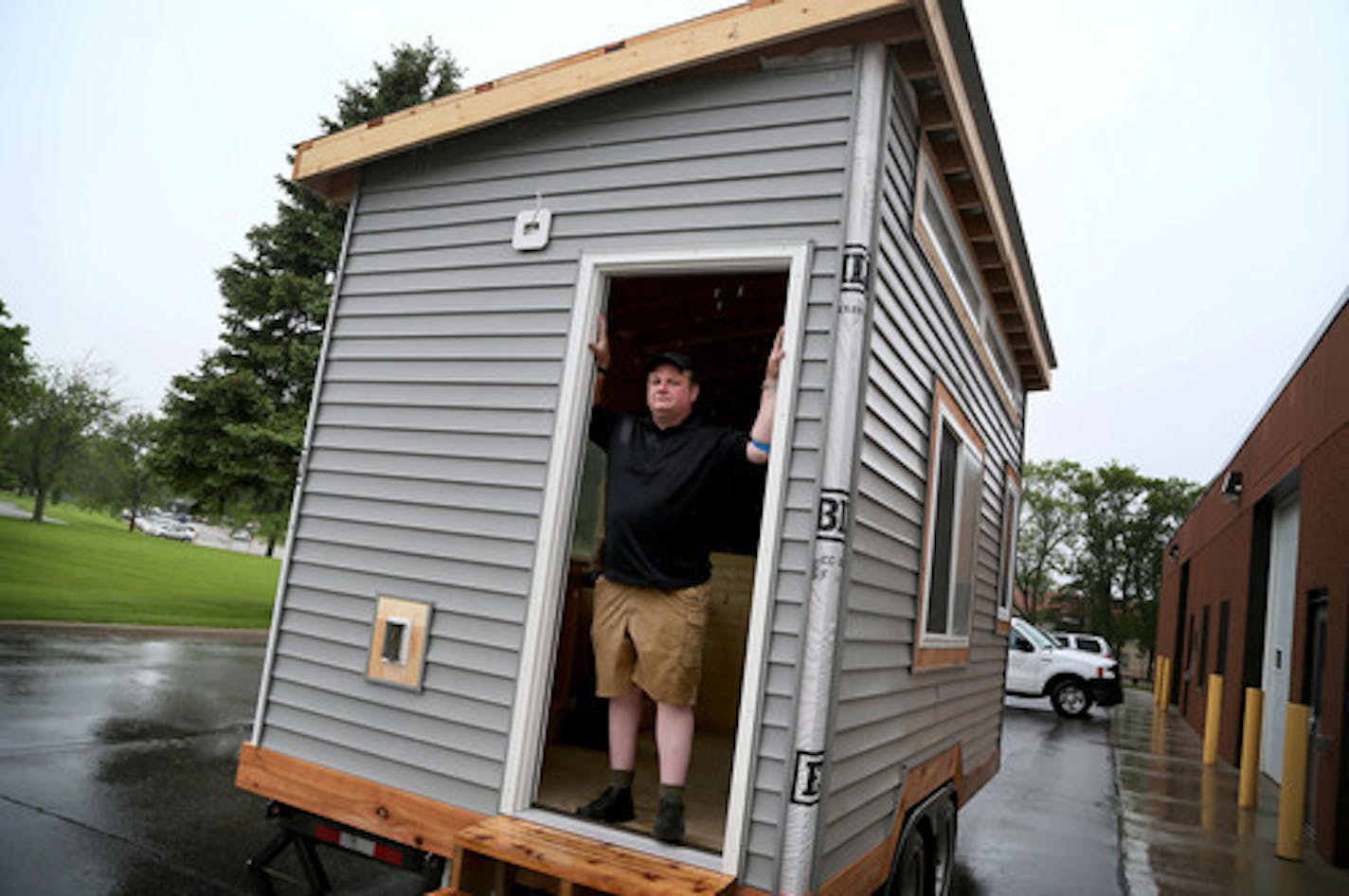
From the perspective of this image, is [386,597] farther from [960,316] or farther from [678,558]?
[960,316]

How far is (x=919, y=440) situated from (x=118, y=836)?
197 inches

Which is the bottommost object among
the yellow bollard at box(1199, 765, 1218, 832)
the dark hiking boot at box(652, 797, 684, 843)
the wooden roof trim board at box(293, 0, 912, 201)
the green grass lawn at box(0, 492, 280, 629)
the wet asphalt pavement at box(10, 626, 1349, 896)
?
the green grass lawn at box(0, 492, 280, 629)

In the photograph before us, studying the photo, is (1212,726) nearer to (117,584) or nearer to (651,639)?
(651,639)

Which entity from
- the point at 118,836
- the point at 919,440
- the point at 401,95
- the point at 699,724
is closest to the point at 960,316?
the point at 919,440

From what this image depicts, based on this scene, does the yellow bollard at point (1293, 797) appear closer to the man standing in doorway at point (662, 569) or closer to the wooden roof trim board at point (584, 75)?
the man standing in doorway at point (662, 569)

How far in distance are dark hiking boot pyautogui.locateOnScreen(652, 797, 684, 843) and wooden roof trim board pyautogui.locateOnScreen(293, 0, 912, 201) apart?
2.65m

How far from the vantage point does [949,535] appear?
4.79 meters

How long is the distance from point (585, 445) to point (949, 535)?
2334 millimetres

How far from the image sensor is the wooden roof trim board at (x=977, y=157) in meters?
3.07

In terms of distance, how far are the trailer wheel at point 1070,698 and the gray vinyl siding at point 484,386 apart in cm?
1661

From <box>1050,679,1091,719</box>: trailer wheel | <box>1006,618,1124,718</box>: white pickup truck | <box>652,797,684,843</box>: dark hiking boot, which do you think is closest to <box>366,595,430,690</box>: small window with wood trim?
<box>652,797,684,843</box>: dark hiking boot

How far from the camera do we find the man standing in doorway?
313 cm

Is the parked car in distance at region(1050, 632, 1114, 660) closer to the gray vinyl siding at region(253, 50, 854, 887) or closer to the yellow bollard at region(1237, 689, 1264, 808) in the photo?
the yellow bollard at region(1237, 689, 1264, 808)

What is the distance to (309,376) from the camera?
15508 mm
